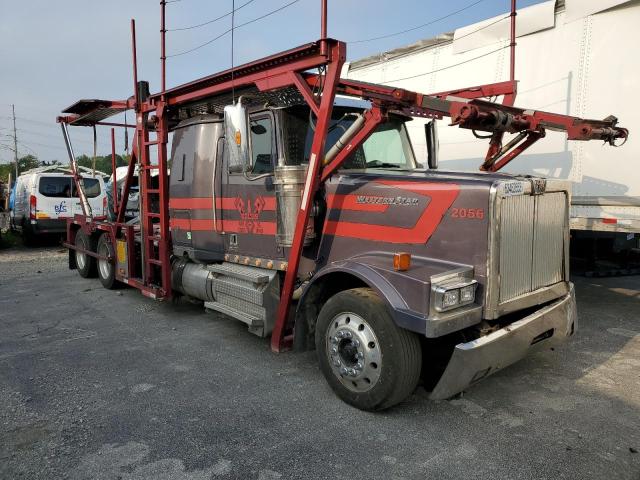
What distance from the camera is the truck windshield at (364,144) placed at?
4539 millimetres

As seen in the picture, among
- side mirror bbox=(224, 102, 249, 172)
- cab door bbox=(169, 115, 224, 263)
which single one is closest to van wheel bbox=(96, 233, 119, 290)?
cab door bbox=(169, 115, 224, 263)

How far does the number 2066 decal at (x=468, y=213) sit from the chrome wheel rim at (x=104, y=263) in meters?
6.10

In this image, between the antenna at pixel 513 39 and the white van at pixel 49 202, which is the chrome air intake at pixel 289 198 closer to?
the antenna at pixel 513 39

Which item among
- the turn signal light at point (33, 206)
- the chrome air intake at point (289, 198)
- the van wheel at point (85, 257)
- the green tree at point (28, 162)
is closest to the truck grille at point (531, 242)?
the chrome air intake at point (289, 198)

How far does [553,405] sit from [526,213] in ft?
4.98

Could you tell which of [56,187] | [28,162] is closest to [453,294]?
[56,187]

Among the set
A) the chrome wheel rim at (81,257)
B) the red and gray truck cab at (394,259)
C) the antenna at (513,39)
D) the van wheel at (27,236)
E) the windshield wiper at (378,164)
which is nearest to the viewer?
the red and gray truck cab at (394,259)

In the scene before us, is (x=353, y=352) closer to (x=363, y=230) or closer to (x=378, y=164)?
(x=363, y=230)

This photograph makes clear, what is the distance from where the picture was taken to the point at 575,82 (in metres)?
6.12

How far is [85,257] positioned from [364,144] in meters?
6.26

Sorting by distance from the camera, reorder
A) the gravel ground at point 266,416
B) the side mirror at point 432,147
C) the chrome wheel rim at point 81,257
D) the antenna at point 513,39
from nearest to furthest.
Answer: the gravel ground at point 266,416 → the side mirror at point 432,147 → the antenna at point 513,39 → the chrome wheel rim at point 81,257

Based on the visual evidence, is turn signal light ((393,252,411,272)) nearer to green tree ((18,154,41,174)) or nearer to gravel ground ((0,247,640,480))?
gravel ground ((0,247,640,480))

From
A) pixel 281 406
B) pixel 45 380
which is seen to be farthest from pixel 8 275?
pixel 281 406

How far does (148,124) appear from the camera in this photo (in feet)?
21.3
